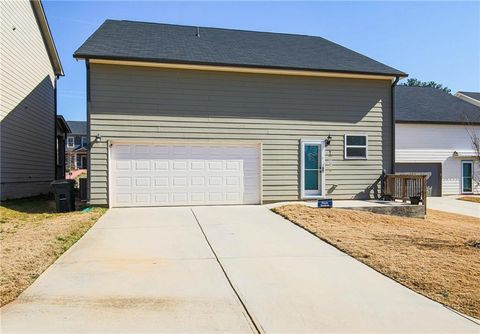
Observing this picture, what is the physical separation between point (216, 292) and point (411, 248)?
13.2 feet

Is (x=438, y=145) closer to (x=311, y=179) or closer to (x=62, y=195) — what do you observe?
(x=311, y=179)

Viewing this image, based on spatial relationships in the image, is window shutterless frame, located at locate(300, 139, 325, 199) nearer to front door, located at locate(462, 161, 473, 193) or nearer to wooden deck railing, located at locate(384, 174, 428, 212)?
wooden deck railing, located at locate(384, 174, 428, 212)

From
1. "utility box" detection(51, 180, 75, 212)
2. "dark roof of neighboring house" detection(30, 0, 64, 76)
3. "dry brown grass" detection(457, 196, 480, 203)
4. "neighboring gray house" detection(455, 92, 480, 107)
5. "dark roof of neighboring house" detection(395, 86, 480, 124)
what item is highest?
"dark roof of neighboring house" detection(30, 0, 64, 76)

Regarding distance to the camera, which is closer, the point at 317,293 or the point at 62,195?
the point at 317,293

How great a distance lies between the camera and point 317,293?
4660 mm

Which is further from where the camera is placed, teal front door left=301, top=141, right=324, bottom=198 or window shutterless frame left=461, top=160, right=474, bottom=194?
window shutterless frame left=461, top=160, right=474, bottom=194

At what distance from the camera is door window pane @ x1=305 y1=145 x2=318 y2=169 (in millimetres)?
12930

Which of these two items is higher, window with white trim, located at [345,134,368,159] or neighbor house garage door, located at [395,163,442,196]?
window with white trim, located at [345,134,368,159]

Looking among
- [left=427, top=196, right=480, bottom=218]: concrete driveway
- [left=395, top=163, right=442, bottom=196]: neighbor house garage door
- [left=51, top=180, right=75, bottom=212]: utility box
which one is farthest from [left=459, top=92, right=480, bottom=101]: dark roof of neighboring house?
[left=51, top=180, right=75, bottom=212]: utility box

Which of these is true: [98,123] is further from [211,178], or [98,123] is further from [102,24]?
[102,24]

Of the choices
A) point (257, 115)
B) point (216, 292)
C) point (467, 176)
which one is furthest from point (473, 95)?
point (216, 292)

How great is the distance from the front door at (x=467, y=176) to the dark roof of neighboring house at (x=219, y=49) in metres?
10.6

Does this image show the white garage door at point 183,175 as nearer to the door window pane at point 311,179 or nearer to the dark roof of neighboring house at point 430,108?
the door window pane at point 311,179

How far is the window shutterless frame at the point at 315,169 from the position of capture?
12.8m
